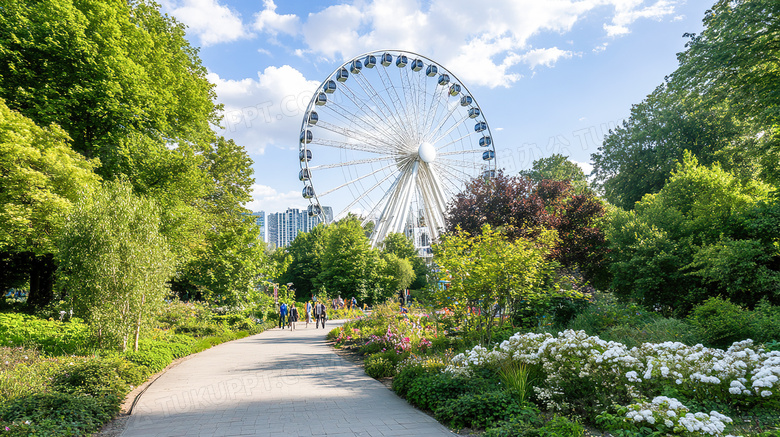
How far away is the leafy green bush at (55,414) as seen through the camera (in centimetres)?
494

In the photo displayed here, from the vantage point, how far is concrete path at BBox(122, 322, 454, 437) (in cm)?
519

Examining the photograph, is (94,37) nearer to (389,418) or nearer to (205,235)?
(205,235)

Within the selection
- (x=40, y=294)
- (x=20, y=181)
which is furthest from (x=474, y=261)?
(x=40, y=294)

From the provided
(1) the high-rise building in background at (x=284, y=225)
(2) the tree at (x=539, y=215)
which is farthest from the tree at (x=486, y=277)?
(1) the high-rise building in background at (x=284, y=225)

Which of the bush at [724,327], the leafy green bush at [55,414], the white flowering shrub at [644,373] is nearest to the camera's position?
the white flowering shrub at [644,373]

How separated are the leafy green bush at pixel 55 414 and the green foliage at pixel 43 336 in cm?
460

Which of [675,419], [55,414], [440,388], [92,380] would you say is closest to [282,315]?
[92,380]

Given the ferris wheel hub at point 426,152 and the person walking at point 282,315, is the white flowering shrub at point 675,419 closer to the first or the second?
the person walking at point 282,315

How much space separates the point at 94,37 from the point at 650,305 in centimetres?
1956

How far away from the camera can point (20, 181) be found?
11148 mm

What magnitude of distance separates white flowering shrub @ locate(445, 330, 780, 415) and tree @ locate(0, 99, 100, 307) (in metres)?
11.9

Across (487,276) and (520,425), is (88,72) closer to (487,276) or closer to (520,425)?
(487,276)

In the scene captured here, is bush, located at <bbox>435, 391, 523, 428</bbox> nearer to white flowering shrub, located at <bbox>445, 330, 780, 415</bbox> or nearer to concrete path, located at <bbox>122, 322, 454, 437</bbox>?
concrete path, located at <bbox>122, 322, 454, 437</bbox>

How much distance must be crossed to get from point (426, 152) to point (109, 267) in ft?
65.8
